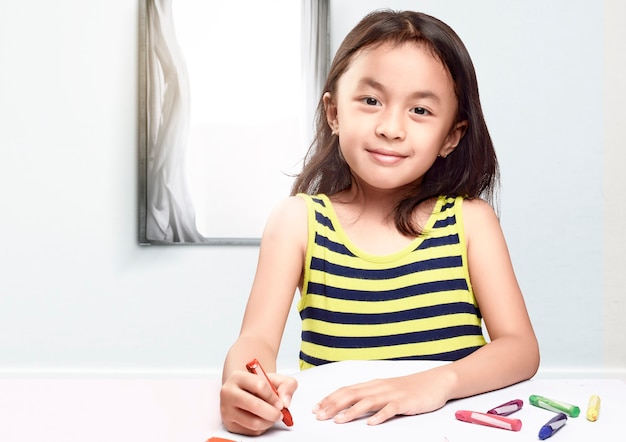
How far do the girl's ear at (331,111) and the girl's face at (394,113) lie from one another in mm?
68

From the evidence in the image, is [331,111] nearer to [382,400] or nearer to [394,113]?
[394,113]

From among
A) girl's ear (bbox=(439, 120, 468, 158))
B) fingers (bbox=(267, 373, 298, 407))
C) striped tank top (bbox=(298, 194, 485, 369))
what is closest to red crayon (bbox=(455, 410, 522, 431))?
fingers (bbox=(267, 373, 298, 407))

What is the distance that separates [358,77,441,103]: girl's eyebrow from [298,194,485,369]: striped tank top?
0.62 ft

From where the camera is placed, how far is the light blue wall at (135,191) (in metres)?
2.31

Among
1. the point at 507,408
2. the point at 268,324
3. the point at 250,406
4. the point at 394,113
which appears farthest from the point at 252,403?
the point at 394,113

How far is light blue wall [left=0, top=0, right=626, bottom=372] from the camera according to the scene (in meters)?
2.31

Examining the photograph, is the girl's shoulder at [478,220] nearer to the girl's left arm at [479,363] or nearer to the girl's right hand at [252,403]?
the girl's left arm at [479,363]

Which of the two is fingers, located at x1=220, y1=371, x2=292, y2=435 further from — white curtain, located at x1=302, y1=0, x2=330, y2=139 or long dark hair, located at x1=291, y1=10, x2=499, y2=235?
white curtain, located at x1=302, y1=0, x2=330, y2=139

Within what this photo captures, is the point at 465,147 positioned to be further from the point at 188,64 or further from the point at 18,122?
the point at 18,122

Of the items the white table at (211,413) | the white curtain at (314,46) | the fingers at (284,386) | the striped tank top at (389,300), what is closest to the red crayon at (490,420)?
the white table at (211,413)

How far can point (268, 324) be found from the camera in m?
0.88

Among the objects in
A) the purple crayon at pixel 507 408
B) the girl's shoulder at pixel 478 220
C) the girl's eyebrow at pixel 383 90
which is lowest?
the purple crayon at pixel 507 408

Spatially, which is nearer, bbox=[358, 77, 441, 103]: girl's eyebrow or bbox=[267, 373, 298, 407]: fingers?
bbox=[267, 373, 298, 407]: fingers

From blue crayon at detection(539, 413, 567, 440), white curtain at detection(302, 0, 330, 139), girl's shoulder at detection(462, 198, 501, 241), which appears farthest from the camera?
white curtain at detection(302, 0, 330, 139)
